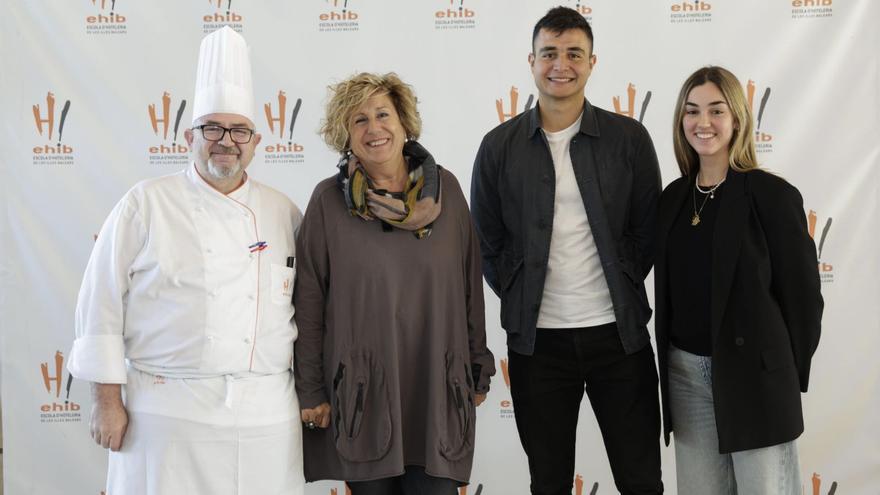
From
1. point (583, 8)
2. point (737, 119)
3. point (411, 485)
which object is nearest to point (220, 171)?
point (411, 485)

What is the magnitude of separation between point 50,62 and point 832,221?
3078 millimetres

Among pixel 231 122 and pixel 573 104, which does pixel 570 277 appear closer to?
pixel 573 104

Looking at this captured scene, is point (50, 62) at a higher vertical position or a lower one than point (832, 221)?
A: higher

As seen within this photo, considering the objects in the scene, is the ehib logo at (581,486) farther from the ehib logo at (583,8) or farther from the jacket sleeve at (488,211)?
the ehib logo at (583,8)

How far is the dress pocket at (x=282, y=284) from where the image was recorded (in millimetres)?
1814

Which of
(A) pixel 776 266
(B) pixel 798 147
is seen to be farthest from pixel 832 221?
(A) pixel 776 266

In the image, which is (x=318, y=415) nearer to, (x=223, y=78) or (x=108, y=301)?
(x=108, y=301)

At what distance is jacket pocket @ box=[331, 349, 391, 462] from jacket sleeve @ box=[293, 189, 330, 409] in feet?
0.28

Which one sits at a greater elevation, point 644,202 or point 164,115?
point 164,115

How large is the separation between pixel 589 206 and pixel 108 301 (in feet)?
3.96

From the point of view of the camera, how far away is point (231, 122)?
6.01ft

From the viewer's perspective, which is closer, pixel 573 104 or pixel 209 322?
pixel 209 322

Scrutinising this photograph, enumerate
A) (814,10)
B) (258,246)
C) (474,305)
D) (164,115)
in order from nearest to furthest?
(258,246) → (474,305) → (814,10) → (164,115)

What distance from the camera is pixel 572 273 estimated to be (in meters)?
1.99
